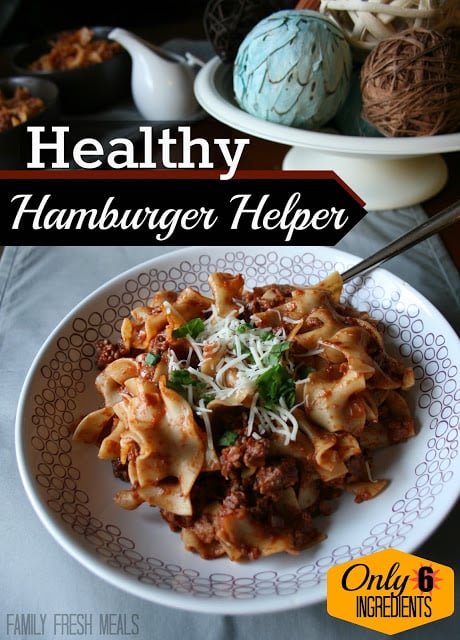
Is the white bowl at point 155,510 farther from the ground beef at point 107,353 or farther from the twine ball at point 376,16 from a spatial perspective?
the twine ball at point 376,16

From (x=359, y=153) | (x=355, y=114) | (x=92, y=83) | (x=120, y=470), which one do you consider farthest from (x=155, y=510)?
(x=92, y=83)

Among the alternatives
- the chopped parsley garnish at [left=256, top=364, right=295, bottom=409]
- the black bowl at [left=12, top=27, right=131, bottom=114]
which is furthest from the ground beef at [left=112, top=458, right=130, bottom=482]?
the black bowl at [left=12, top=27, right=131, bottom=114]

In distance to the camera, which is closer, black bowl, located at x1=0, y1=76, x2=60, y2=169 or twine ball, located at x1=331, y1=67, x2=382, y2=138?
twine ball, located at x1=331, y1=67, x2=382, y2=138

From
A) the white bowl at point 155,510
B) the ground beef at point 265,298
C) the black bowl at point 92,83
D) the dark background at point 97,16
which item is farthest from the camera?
the dark background at point 97,16

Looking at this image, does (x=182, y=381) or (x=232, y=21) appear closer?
(x=182, y=381)

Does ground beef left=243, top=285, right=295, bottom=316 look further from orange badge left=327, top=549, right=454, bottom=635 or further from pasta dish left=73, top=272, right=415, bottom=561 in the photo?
orange badge left=327, top=549, right=454, bottom=635

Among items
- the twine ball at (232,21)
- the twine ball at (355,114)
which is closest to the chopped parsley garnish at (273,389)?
the twine ball at (355,114)

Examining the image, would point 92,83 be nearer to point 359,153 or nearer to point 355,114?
point 355,114
